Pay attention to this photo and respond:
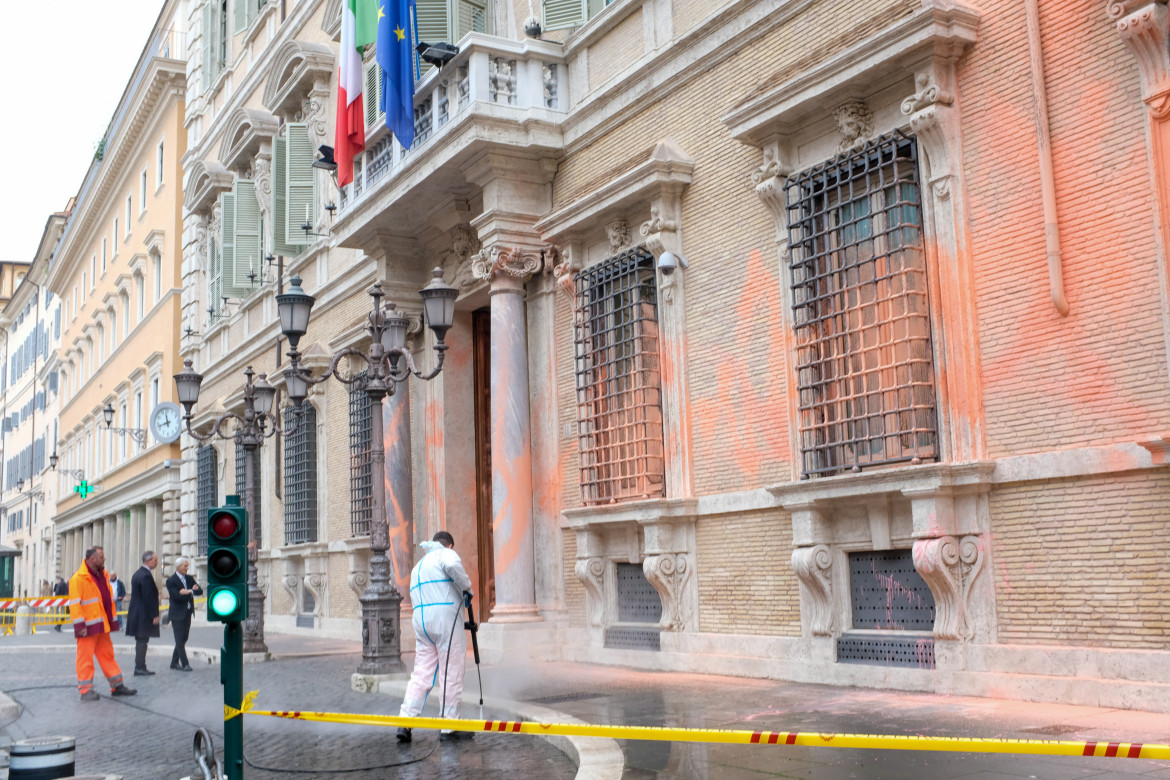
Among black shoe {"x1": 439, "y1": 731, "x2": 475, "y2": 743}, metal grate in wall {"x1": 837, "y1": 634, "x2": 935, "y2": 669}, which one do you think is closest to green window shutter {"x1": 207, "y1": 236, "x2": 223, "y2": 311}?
metal grate in wall {"x1": 837, "y1": 634, "x2": 935, "y2": 669}

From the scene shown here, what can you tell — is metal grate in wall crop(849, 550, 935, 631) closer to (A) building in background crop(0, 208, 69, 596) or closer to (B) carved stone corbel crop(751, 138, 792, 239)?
(B) carved stone corbel crop(751, 138, 792, 239)

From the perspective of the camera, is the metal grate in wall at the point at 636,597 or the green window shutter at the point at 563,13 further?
the green window shutter at the point at 563,13

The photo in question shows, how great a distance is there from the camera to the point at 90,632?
45.7 feet

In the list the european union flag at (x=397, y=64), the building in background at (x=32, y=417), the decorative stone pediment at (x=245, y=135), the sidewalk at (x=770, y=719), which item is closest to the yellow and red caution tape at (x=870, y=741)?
the sidewalk at (x=770, y=719)

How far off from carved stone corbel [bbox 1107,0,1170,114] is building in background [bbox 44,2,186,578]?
92.3ft

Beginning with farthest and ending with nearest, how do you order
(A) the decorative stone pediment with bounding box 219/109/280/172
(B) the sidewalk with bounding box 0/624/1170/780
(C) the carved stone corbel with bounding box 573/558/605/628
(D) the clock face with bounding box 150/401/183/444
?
(D) the clock face with bounding box 150/401/183/444 < (A) the decorative stone pediment with bounding box 219/109/280/172 < (C) the carved stone corbel with bounding box 573/558/605/628 < (B) the sidewalk with bounding box 0/624/1170/780

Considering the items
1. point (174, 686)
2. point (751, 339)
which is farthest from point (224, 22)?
point (751, 339)

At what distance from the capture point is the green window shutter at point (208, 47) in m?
31.7

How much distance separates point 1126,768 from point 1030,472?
10.9 feet

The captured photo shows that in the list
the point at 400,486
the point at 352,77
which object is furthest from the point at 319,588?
the point at 352,77

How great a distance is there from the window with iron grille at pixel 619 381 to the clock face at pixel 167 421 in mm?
20783

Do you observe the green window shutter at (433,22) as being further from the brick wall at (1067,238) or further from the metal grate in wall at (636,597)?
the brick wall at (1067,238)

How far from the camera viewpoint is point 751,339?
40.5 ft

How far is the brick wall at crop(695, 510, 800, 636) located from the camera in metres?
11.8
